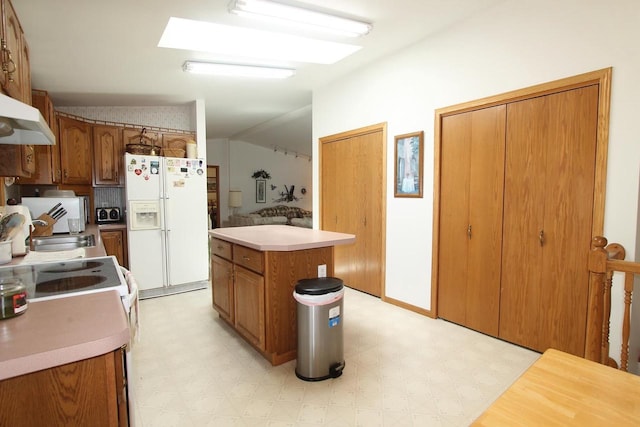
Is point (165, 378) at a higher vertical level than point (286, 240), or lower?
lower

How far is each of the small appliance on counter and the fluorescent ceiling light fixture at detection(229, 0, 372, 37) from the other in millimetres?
3391

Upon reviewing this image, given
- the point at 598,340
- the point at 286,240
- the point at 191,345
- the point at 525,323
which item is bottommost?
the point at 191,345

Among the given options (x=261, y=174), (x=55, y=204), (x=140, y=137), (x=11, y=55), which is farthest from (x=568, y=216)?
(x=261, y=174)

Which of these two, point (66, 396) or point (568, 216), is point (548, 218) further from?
point (66, 396)

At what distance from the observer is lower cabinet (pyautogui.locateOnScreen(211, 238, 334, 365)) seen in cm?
232

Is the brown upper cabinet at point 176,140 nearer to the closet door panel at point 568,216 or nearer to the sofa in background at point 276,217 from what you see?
the sofa in background at point 276,217

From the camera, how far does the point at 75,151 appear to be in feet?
13.6

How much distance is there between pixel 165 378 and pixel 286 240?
124 cm

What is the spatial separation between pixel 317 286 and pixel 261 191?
7818mm

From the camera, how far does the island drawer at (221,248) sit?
9.32 feet

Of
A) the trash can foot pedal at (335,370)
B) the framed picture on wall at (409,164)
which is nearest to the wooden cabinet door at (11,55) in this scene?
the trash can foot pedal at (335,370)

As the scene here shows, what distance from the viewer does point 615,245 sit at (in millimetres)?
2027

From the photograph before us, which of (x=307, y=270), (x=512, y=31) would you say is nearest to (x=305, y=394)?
(x=307, y=270)

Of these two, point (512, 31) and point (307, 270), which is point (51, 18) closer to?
point (307, 270)
